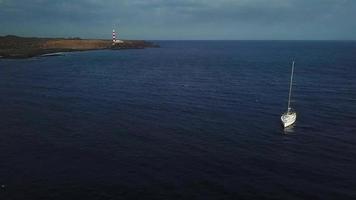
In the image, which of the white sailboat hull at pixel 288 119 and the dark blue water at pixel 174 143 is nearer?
the dark blue water at pixel 174 143

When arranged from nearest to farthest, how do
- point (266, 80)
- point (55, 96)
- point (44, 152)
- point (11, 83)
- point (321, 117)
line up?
1. point (44, 152)
2. point (321, 117)
3. point (55, 96)
4. point (11, 83)
5. point (266, 80)

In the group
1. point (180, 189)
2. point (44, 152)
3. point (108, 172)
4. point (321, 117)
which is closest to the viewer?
point (180, 189)

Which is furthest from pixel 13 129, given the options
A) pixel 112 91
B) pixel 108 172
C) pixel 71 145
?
pixel 112 91

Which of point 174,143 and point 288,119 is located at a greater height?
point 288,119

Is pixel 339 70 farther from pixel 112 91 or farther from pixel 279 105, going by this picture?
pixel 112 91

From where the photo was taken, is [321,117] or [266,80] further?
[266,80]

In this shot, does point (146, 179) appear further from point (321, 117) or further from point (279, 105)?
point (279, 105)

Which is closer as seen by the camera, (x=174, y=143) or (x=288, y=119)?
(x=174, y=143)
